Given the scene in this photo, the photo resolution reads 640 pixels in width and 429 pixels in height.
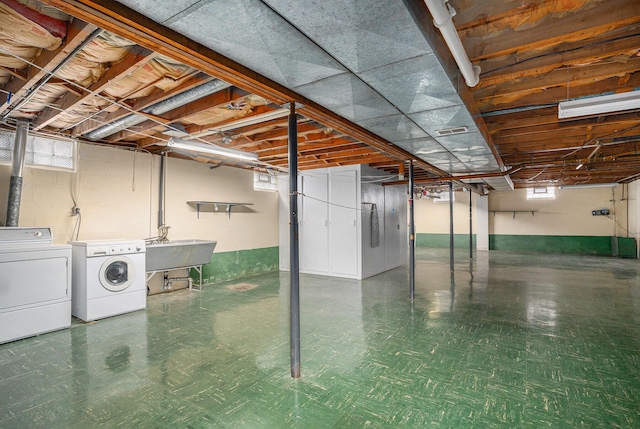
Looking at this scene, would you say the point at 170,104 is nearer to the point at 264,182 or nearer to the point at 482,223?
the point at 264,182

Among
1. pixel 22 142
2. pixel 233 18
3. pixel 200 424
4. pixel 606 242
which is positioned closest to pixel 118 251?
pixel 22 142

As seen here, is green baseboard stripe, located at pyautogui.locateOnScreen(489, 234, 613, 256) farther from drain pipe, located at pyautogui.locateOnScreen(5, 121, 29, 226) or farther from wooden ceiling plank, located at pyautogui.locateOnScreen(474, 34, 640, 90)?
drain pipe, located at pyautogui.locateOnScreen(5, 121, 29, 226)

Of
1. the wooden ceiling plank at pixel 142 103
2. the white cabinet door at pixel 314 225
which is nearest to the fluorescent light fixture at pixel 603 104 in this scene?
the wooden ceiling plank at pixel 142 103

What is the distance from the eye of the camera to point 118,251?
13.6ft

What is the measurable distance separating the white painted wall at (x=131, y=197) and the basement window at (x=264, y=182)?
15 cm

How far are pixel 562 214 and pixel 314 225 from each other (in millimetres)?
9705

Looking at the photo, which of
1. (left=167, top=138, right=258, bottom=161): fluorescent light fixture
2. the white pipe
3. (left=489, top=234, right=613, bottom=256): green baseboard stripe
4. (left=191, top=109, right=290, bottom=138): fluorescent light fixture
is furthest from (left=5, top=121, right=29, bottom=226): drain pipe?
(left=489, top=234, right=613, bottom=256): green baseboard stripe

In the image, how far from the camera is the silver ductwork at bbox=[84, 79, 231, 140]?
272cm

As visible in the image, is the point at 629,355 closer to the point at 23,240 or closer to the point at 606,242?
the point at 23,240

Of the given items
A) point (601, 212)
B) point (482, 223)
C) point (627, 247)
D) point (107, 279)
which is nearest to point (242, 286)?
point (107, 279)

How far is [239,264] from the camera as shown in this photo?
682cm

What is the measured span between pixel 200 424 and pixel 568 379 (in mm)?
2794

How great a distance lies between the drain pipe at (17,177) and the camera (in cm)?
365

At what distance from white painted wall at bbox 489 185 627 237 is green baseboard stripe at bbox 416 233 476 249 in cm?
104
